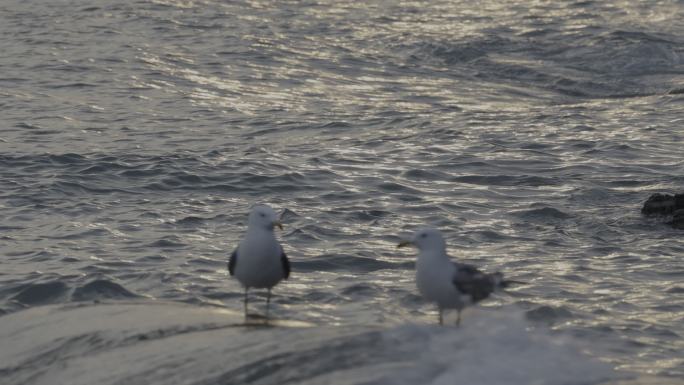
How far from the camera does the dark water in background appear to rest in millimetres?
10258

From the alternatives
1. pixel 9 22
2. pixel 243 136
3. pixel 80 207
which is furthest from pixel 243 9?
pixel 80 207

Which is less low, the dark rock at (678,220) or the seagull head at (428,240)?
the seagull head at (428,240)

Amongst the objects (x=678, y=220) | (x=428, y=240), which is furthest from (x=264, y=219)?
(x=678, y=220)

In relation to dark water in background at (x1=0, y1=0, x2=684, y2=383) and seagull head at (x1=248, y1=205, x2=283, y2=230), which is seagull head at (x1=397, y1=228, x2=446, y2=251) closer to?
dark water in background at (x1=0, y1=0, x2=684, y2=383)

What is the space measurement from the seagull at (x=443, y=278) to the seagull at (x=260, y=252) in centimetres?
100

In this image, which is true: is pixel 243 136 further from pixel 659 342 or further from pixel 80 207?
pixel 659 342

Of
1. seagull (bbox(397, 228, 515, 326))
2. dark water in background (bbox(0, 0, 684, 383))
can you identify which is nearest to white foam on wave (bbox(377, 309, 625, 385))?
dark water in background (bbox(0, 0, 684, 383))

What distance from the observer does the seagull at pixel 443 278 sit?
22.5 feet

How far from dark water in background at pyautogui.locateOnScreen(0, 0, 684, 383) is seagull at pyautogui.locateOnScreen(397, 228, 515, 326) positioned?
25 centimetres

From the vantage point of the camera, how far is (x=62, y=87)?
19484 mm

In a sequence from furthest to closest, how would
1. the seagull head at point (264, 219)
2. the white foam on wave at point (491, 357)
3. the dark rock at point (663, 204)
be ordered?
the dark rock at point (663, 204) < the seagull head at point (264, 219) < the white foam on wave at point (491, 357)

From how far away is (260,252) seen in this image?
24.6 ft

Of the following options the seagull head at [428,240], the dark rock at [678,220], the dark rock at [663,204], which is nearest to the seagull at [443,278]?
the seagull head at [428,240]

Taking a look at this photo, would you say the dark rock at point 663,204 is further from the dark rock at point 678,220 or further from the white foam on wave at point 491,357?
the white foam on wave at point 491,357
